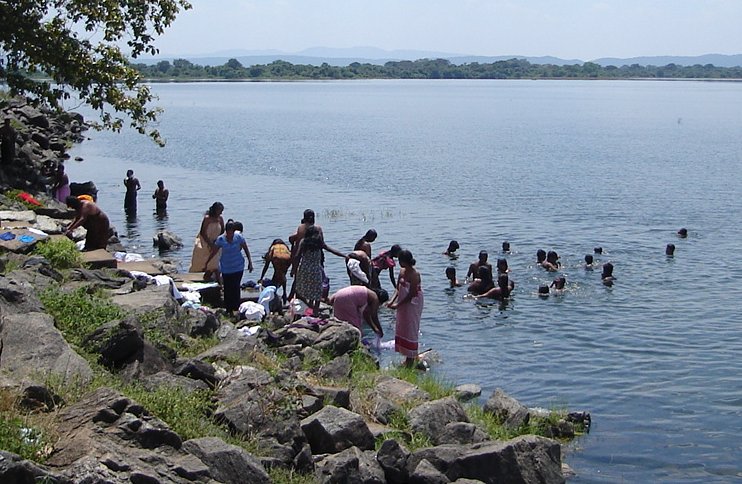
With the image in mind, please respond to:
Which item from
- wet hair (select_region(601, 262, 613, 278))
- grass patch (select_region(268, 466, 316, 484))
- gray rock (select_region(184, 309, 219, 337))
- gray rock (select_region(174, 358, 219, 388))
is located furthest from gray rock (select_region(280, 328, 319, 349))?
wet hair (select_region(601, 262, 613, 278))

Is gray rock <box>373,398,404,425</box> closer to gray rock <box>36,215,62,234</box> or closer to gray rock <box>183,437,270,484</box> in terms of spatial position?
gray rock <box>183,437,270,484</box>

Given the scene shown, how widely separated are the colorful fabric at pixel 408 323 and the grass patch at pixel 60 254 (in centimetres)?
580

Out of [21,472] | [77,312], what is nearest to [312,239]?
[77,312]

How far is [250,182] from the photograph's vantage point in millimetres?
46375

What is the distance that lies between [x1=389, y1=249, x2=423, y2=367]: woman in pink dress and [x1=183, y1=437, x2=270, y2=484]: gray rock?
21.1ft

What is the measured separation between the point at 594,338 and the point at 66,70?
11734 mm

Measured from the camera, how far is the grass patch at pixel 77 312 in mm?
11453

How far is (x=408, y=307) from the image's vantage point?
15180 mm

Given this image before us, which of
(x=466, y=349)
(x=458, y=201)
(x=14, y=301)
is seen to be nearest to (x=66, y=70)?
(x=14, y=301)

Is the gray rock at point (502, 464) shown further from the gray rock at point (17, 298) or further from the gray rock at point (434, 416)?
the gray rock at point (17, 298)

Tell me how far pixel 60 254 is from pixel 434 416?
8.15 m

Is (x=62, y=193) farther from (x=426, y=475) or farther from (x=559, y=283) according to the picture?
(x=426, y=475)

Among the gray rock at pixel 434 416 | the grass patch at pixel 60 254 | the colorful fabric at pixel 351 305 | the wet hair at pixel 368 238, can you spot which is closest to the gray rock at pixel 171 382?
the gray rock at pixel 434 416

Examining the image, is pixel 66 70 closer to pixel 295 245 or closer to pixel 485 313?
pixel 295 245
